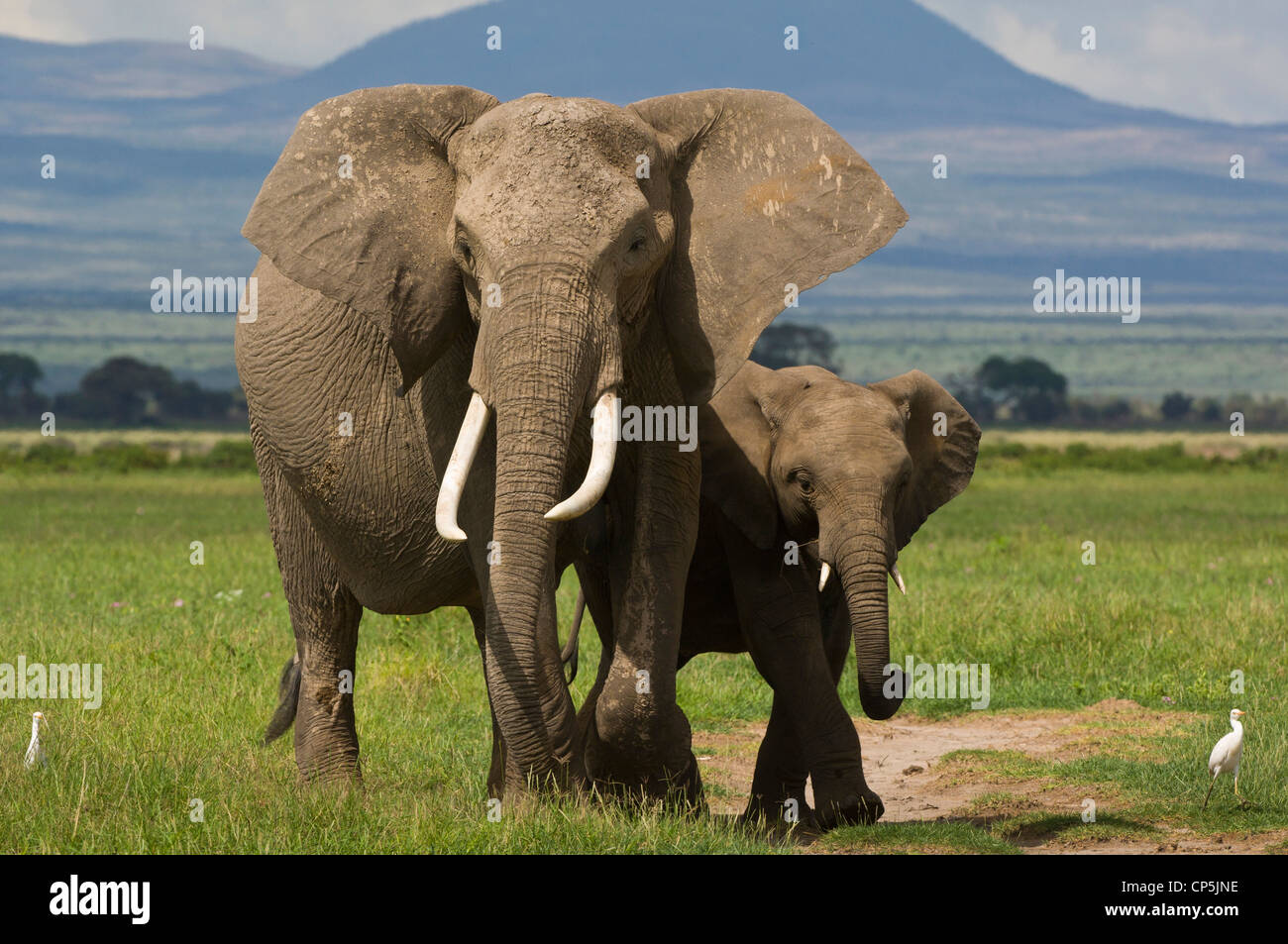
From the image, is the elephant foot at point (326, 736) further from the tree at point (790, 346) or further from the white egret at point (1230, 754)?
the tree at point (790, 346)

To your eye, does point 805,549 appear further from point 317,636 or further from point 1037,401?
point 1037,401

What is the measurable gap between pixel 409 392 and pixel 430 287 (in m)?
0.86

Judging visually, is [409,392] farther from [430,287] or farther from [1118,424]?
[1118,424]

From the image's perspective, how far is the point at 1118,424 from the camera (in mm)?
124688

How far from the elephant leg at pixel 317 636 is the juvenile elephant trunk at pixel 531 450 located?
2054 millimetres

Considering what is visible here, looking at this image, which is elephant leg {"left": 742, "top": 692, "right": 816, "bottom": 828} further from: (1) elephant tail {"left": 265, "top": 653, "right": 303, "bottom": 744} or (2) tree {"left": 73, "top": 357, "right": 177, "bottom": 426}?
(2) tree {"left": 73, "top": 357, "right": 177, "bottom": 426}

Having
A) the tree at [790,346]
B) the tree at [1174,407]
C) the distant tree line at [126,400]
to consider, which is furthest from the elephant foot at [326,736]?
the distant tree line at [126,400]

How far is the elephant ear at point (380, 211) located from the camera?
674cm

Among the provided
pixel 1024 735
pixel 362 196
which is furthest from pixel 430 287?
pixel 1024 735

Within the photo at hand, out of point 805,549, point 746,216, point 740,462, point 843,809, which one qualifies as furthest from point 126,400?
point 746,216

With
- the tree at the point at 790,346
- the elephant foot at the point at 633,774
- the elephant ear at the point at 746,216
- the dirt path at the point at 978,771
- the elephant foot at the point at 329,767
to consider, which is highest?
the tree at the point at 790,346

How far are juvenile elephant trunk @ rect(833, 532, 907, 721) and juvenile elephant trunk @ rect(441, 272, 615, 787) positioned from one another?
1619 millimetres

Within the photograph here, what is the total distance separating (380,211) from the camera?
270 inches

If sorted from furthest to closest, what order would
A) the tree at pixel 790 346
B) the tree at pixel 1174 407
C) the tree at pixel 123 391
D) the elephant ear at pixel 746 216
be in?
the tree at pixel 123 391 → the tree at pixel 1174 407 → the tree at pixel 790 346 → the elephant ear at pixel 746 216
